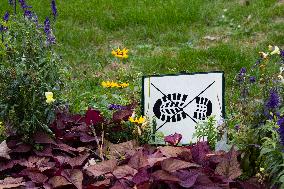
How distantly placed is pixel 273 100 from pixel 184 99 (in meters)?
0.72

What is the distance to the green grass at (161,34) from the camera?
6020 mm

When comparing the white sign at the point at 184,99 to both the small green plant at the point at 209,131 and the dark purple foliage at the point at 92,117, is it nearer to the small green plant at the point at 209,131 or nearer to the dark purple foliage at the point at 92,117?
the small green plant at the point at 209,131

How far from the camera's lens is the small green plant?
3.62 metres

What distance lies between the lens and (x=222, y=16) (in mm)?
7438

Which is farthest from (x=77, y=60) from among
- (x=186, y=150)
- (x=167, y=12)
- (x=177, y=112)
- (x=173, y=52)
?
(x=186, y=150)

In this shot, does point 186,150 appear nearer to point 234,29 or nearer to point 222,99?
point 222,99

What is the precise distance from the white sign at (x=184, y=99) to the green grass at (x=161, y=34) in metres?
1.29

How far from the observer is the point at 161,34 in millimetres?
6957

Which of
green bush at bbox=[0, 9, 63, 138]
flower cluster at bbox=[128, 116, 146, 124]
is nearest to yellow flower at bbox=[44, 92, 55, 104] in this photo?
green bush at bbox=[0, 9, 63, 138]

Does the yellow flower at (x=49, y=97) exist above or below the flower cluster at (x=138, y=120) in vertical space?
above

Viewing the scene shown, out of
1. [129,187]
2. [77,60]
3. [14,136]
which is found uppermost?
[77,60]

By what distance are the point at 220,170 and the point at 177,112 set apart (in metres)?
0.77

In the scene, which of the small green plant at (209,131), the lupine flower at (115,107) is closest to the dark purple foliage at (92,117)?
the lupine flower at (115,107)

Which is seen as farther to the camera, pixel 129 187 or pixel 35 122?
pixel 35 122
